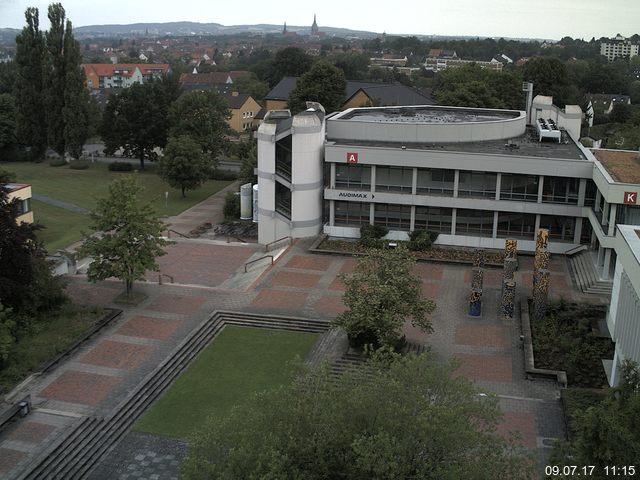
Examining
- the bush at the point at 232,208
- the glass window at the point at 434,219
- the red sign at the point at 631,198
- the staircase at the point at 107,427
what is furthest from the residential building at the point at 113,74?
the staircase at the point at 107,427

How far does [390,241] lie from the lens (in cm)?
4462

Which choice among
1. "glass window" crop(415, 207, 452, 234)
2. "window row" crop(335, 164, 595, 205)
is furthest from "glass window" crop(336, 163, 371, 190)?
"glass window" crop(415, 207, 452, 234)

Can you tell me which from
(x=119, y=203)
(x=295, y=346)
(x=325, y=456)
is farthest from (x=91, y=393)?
(x=325, y=456)

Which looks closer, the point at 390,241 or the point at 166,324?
the point at 166,324

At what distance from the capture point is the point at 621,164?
40.7 metres

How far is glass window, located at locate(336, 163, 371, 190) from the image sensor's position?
45.0 meters

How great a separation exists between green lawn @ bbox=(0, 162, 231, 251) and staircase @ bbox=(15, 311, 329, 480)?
68.0 ft

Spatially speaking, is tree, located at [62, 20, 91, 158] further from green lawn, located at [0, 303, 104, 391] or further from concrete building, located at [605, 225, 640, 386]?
concrete building, located at [605, 225, 640, 386]

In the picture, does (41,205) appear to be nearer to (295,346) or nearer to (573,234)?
(295,346)

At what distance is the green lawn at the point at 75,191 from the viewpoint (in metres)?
51.8

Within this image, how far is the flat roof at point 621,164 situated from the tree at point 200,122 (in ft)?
123

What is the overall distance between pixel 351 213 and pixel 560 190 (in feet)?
41.7

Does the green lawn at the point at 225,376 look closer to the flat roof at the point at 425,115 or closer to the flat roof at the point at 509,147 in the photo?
the flat roof at the point at 509,147

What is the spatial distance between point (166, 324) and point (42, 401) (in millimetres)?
7567
